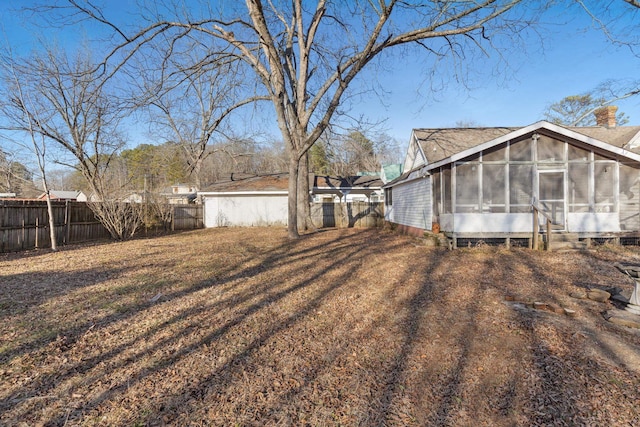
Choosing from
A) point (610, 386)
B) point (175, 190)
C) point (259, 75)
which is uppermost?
point (259, 75)

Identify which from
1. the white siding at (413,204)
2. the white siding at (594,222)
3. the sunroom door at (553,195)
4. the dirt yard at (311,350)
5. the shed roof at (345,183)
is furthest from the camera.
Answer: the shed roof at (345,183)

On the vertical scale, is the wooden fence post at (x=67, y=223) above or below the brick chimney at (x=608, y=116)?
below

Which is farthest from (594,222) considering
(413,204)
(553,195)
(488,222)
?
(413,204)

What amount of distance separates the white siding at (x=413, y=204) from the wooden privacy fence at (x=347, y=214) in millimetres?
3638

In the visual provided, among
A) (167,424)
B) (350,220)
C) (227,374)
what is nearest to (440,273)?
(227,374)

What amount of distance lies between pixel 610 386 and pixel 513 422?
1157 millimetres

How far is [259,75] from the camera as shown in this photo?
46.0ft

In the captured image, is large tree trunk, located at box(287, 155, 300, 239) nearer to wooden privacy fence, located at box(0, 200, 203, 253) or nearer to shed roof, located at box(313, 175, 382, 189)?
wooden privacy fence, located at box(0, 200, 203, 253)

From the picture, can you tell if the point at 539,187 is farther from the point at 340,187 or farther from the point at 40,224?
Answer: the point at 40,224

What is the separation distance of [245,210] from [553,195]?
16043 millimetres

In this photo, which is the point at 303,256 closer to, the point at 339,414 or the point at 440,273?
the point at 440,273

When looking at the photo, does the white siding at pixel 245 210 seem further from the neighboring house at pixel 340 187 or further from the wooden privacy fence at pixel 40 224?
the wooden privacy fence at pixel 40 224

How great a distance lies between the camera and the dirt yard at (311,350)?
97.8 inches

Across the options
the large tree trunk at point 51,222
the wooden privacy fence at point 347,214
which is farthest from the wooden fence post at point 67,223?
the wooden privacy fence at point 347,214
